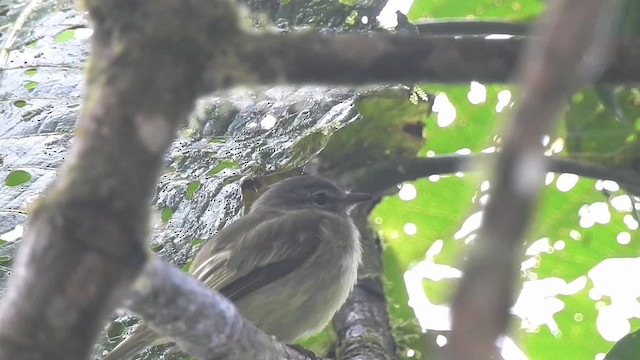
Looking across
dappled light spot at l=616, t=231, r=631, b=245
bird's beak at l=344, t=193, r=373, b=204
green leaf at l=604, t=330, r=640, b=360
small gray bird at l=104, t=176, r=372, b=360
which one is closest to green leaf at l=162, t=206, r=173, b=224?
small gray bird at l=104, t=176, r=372, b=360

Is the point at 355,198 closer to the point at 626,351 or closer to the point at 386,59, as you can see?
the point at 626,351

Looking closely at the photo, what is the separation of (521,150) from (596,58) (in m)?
0.09

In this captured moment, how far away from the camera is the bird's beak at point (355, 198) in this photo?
176 inches

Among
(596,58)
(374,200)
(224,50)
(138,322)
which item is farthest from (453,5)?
(596,58)

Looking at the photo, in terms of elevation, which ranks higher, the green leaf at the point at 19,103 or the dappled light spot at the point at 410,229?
the green leaf at the point at 19,103

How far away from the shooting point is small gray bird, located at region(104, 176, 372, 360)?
3.90m

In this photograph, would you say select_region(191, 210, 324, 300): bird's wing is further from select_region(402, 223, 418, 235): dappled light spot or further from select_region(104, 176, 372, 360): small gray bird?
select_region(402, 223, 418, 235): dappled light spot

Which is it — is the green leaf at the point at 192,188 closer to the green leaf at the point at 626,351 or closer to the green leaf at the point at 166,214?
the green leaf at the point at 166,214

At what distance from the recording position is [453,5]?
4914mm

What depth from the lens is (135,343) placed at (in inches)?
124

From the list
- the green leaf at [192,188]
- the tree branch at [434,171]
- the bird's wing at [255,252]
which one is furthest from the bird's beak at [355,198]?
the green leaf at [192,188]

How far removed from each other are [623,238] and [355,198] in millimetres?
1503

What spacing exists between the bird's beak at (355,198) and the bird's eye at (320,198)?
15cm

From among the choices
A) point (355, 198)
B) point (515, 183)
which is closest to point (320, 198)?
point (355, 198)
